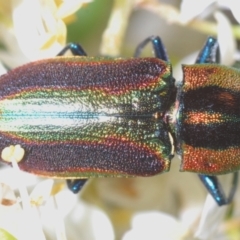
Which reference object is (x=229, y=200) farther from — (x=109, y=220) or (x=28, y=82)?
(x=28, y=82)

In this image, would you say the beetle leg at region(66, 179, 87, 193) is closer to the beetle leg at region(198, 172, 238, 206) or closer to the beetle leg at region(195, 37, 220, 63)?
the beetle leg at region(198, 172, 238, 206)

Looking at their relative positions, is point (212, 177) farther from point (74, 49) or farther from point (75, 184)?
point (74, 49)

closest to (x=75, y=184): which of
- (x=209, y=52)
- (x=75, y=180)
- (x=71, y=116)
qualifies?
(x=75, y=180)

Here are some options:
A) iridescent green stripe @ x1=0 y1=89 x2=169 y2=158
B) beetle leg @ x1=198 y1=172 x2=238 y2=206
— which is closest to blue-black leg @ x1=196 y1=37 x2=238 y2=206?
beetle leg @ x1=198 y1=172 x2=238 y2=206

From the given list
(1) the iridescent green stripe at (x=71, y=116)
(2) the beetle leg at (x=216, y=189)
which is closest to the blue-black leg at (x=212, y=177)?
(2) the beetle leg at (x=216, y=189)

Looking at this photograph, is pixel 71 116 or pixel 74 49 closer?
pixel 71 116
